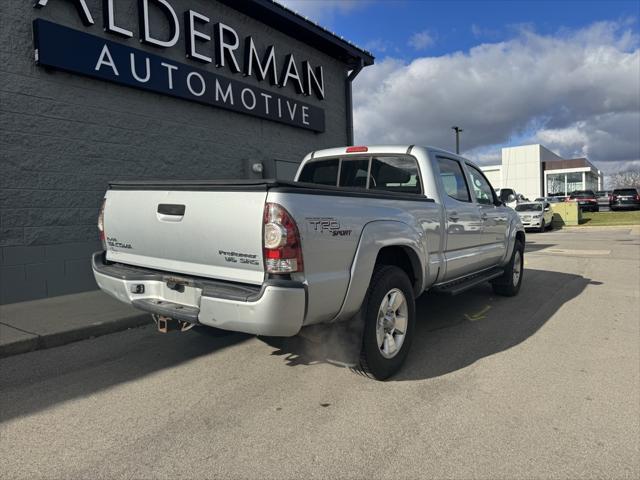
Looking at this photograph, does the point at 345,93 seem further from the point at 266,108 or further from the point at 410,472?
the point at 410,472

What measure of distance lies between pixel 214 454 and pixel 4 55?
20.0 feet

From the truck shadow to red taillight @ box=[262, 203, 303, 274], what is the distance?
0.88 metres

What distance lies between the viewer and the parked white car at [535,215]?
21281mm

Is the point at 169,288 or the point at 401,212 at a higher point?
the point at 401,212

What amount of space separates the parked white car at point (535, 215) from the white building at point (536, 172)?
2005 inches

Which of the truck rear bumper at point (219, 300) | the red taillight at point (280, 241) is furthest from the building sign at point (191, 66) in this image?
the red taillight at point (280, 241)

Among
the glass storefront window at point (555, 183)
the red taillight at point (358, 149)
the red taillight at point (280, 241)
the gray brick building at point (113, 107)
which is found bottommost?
the red taillight at point (280, 241)

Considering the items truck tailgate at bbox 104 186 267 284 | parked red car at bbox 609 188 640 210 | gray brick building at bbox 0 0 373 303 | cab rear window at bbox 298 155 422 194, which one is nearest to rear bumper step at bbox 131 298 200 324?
truck tailgate at bbox 104 186 267 284

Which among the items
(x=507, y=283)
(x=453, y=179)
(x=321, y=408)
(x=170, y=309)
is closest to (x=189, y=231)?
(x=170, y=309)

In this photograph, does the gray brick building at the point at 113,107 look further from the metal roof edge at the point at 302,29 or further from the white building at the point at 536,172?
the white building at the point at 536,172

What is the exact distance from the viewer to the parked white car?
69.8ft

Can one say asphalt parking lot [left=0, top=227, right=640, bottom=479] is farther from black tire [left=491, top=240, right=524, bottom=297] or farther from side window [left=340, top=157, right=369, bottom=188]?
side window [left=340, top=157, right=369, bottom=188]

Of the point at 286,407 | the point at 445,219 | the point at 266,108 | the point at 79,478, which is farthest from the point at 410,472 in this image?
the point at 266,108

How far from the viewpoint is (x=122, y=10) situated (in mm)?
7301
